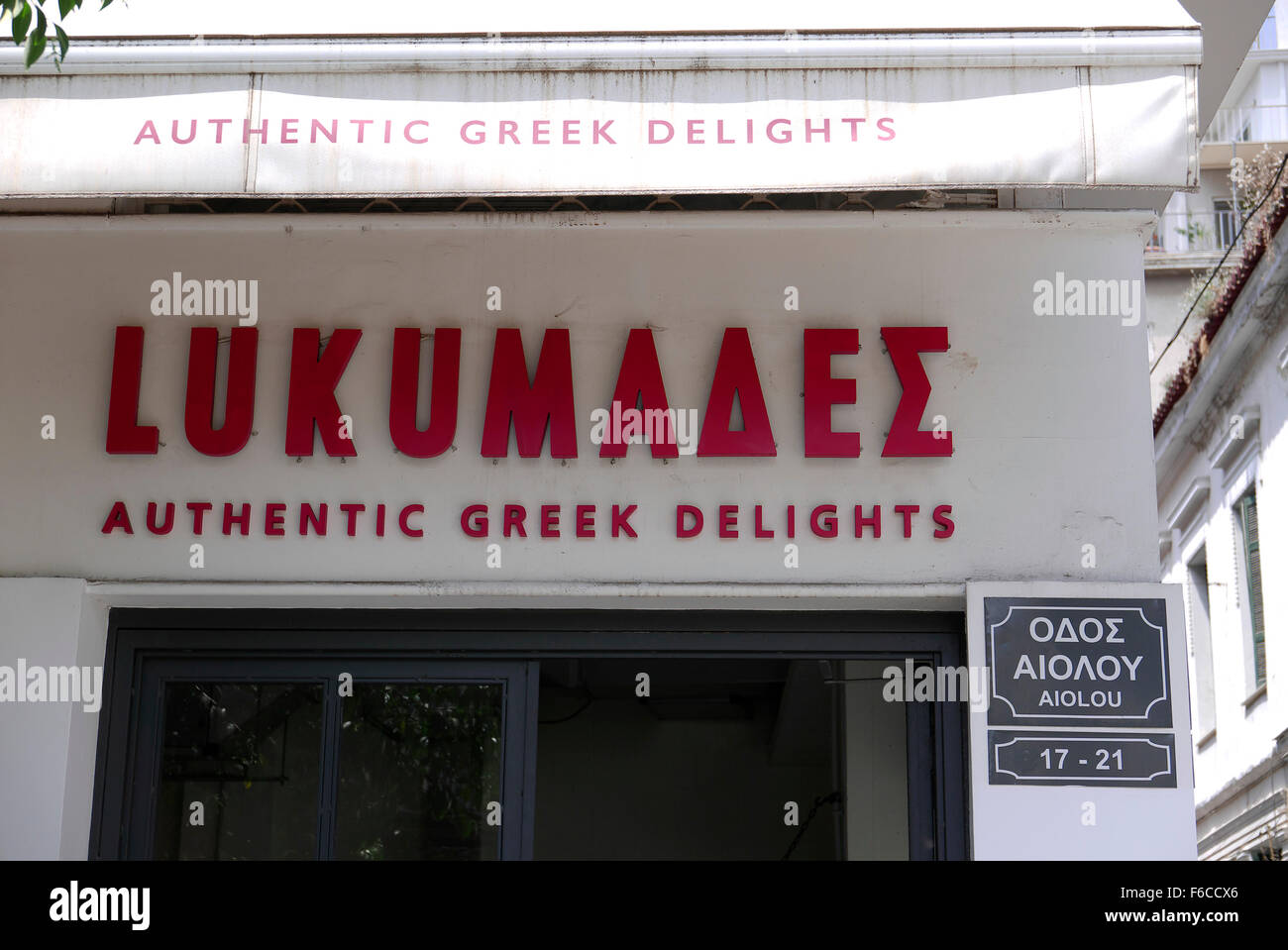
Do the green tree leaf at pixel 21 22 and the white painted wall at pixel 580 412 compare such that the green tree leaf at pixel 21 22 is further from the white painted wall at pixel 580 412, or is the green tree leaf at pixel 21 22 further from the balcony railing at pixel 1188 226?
the balcony railing at pixel 1188 226

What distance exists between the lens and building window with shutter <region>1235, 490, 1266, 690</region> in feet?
51.2

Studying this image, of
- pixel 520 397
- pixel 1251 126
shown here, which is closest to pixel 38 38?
pixel 520 397

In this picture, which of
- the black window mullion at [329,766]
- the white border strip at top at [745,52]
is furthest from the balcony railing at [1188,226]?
the black window mullion at [329,766]

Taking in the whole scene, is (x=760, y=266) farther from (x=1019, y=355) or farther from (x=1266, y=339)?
(x=1266, y=339)

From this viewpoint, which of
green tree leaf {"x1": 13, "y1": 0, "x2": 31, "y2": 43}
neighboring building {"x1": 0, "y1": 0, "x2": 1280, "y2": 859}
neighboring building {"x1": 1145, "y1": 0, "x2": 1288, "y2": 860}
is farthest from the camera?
neighboring building {"x1": 1145, "y1": 0, "x2": 1288, "y2": 860}

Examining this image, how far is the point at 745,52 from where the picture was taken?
15.8 feet

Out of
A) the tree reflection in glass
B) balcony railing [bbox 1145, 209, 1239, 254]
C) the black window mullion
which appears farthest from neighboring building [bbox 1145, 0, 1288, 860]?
the black window mullion

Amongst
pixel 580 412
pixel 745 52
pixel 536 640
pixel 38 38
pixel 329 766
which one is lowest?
pixel 329 766

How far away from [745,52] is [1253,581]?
1288 cm

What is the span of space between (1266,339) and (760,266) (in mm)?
10201

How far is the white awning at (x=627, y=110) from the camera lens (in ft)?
15.7

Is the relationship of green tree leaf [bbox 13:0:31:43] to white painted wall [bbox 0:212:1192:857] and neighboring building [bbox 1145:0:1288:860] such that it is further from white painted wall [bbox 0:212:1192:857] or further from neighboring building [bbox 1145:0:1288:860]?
neighboring building [bbox 1145:0:1288:860]

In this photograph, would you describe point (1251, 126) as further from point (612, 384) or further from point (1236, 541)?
point (612, 384)

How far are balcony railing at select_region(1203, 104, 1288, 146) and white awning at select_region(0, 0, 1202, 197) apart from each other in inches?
1074
